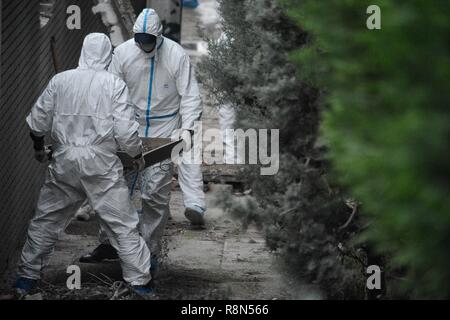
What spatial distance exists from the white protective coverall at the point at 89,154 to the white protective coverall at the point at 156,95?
1.08 meters

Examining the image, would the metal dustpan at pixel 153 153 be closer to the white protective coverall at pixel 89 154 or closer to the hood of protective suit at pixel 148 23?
the white protective coverall at pixel 89 154

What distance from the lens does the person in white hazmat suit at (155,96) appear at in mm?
8078

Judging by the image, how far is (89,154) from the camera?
22.4 ft

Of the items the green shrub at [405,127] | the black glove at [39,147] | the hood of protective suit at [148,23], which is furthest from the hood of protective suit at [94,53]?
the green shrub at [405,127]

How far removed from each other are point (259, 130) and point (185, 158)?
11.6 feet

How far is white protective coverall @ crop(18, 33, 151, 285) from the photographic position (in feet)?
22.4

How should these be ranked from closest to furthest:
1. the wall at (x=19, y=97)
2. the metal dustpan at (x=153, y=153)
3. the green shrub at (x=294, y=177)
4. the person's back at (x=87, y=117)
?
the green shrub at (x=294, y=177)
the person's back at (x=87, y=117)
the metal dustpan at (x=153, y=153)
the wall at (x=19, y=97)

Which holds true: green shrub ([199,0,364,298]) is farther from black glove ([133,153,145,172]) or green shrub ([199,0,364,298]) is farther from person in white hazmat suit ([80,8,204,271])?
person in white hazmat suit ([80,8,204,271])

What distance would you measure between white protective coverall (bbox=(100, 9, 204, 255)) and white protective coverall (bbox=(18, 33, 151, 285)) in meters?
1.08

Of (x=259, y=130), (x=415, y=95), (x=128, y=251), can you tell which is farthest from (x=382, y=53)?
(x=128, y=251)

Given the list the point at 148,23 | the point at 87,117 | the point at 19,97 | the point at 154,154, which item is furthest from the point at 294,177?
the point at 19,97

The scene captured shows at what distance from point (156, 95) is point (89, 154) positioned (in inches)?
65.3

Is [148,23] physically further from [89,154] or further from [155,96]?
[89,154]

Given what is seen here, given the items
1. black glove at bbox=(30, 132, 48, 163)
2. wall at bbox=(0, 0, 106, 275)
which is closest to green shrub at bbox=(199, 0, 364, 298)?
black glove at bbox=(30, 132, 48, 163)
